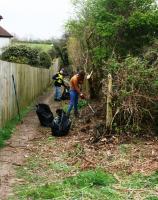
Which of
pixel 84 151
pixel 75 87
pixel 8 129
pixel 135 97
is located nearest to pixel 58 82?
pixel 75 87

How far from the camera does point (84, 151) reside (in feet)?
36.8

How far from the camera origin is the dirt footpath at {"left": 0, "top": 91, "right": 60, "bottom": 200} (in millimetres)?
8953

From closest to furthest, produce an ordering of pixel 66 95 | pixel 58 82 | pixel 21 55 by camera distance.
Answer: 1. pixel 58 82
2. pixel 66 95
3. pixel 21 55

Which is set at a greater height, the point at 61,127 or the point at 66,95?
the point at 61,127

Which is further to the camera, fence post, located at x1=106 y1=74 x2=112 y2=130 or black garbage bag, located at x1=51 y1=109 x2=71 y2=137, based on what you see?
black garbage bag, located at x1=51 y1=109 x2=71 y2=137

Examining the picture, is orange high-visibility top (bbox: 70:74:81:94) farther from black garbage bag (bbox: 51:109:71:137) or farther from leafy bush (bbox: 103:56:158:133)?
leafy bush (bbox: 103:56:158:133)

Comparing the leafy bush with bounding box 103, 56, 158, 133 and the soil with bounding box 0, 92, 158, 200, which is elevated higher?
the leafy bush with bounding box 103, 56, 158, 133

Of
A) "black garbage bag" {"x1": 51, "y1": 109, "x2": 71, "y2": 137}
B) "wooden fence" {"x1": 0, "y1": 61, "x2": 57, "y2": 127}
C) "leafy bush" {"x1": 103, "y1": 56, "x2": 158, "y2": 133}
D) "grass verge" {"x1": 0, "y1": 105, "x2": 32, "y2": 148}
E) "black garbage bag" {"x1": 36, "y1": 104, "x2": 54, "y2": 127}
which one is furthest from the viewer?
"black garbage bag" {"x1": 36, "y1": 104, "x2": 54, "y2": 127}

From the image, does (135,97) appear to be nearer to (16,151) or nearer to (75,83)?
(16,151)

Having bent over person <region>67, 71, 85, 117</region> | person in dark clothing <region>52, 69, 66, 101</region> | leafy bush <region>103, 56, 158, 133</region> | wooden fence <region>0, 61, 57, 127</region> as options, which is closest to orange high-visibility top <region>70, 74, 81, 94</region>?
bent over person <region>67, 71, 85, 117</region>

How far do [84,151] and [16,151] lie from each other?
1.78 metres

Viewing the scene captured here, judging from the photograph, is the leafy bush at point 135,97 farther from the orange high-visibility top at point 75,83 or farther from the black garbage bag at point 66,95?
the black garbage bag at point 66,95

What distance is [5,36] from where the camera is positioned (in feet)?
194

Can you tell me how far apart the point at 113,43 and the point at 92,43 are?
9.63 feet
